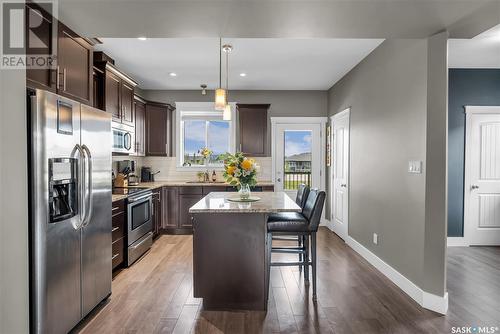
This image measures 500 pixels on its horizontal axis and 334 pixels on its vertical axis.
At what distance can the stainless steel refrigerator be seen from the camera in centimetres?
193

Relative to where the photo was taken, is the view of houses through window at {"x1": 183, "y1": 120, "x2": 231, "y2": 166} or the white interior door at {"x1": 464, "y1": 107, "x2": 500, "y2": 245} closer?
the white interior door at {"x1": 464, "y1": 107, "x2": 500, "y2": 245}

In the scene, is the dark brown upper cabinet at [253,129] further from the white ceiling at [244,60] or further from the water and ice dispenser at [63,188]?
the water and ice dispenser at [63,188]

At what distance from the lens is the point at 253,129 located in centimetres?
581

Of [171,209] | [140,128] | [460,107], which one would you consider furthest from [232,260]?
[460,107]

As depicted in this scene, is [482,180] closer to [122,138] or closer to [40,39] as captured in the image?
[122,138]

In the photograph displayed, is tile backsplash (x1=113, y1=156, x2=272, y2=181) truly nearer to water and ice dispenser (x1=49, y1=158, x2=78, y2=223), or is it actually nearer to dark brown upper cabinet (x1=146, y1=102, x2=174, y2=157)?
dark brown upper cabinet (x1=146, y1=102, x2=174, y2=157)

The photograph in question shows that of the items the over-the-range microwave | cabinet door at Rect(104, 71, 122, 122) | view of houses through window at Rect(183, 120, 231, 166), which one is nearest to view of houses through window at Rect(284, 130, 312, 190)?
view of houses through window at Rect(183, 120, 231, 166)

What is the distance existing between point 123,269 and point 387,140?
11.4 feet

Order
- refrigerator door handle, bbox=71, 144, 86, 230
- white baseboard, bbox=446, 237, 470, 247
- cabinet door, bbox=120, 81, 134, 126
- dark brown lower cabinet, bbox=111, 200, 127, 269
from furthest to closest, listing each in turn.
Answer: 1. white baseboard, bbox=446, 237, 470, 247
2. cabinet door, bbox=120, 81, 134, 126
3. dark brown lower cabinet, bbox=111, 200, 127, 269
4. refrigerator door handle, bbox=71, 144, 86, 230

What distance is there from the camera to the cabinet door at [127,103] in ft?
13.7

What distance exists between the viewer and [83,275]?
2.42 metres

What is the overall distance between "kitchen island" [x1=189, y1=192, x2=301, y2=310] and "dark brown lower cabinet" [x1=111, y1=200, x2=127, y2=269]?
4.18 ft

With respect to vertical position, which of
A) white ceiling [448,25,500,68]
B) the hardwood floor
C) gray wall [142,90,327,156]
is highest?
white ceiling [448,25,500,68]

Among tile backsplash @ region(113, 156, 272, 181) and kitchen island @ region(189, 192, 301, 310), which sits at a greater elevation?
tile backsplash @ region(113, 156, 272, 181)
